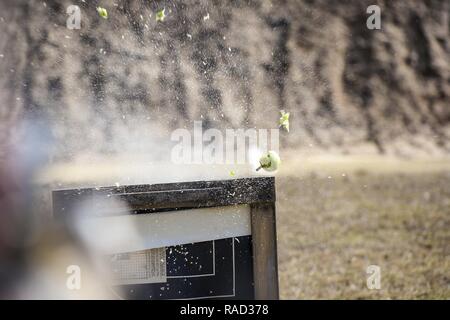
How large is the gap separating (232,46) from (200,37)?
1.62 feet

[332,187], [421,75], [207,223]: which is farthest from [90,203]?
[421,75]

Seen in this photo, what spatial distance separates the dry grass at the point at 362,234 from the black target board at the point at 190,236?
1671 millimetres

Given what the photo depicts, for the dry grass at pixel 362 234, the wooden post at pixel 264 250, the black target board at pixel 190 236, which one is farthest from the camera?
the dry grass at pixel 362 234

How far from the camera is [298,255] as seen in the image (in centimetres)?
458

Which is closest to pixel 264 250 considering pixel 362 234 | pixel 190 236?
pixel 190 236

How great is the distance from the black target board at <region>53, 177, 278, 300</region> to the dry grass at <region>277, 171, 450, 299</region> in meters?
1.67

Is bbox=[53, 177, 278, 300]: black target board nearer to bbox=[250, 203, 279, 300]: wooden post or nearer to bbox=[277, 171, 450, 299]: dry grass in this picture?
bbox=[250, 203, 279, 300]: wooden post

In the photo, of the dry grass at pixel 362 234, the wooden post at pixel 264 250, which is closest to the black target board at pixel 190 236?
the wooden post at pixel 264 250

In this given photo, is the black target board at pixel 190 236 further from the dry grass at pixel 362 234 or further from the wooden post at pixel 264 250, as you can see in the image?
the dry grass at pixel 362 234

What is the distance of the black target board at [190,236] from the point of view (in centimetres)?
229

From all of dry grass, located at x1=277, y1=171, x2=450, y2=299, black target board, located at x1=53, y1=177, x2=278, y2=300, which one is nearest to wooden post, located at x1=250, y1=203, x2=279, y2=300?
black target board, located at x1=53, y1=177, x2=278, y2=300

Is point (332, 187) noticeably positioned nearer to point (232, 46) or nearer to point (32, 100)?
point (232, 46)

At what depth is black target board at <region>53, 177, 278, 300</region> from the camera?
2293mm

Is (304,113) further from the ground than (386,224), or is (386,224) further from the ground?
(304,113)
